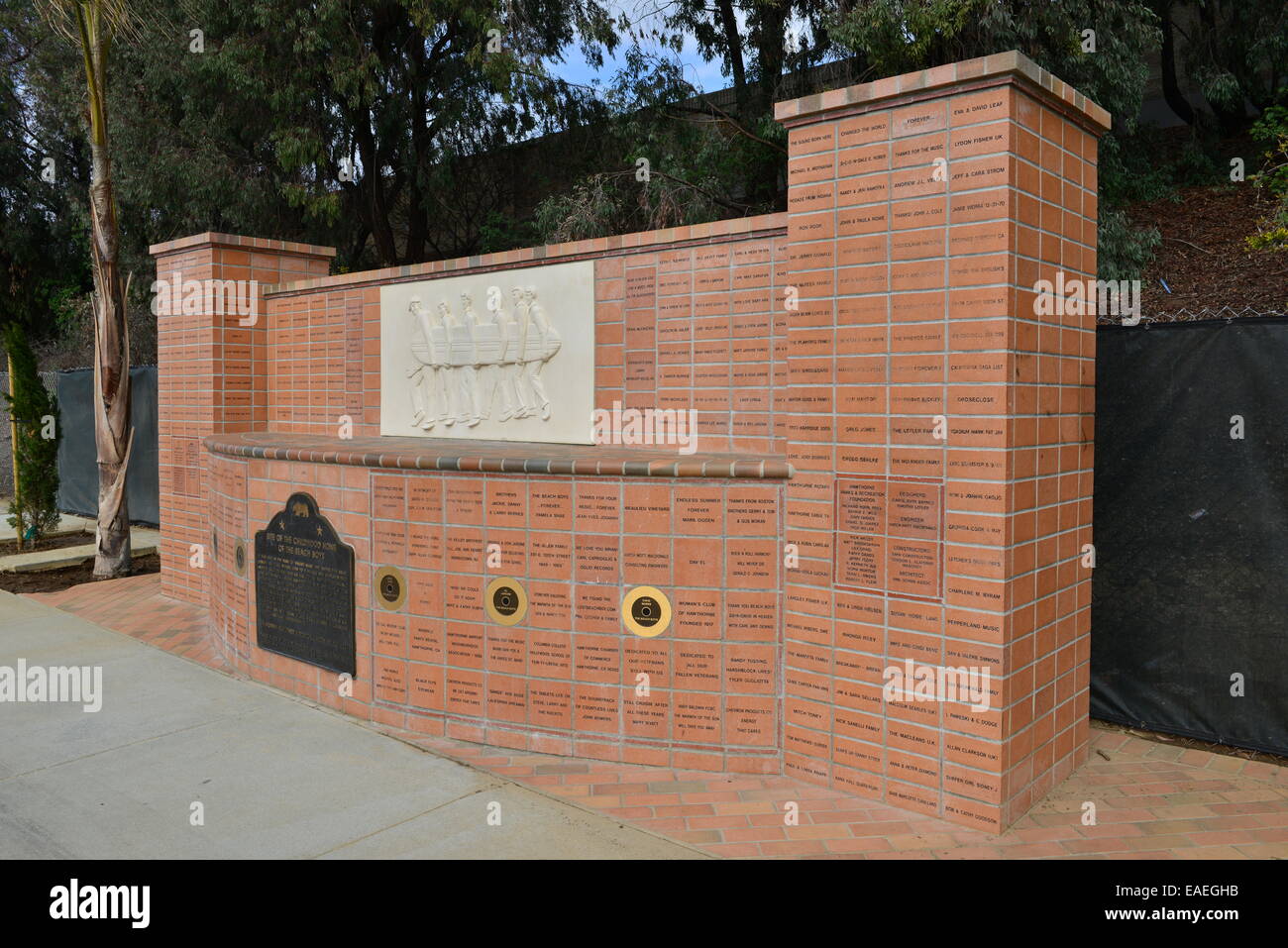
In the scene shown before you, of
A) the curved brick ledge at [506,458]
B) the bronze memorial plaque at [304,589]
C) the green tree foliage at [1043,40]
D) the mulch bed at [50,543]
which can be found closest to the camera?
the curved brick ledge at [506,458]

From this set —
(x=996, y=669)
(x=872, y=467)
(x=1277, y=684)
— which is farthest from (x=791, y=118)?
(x=1277, y=684)

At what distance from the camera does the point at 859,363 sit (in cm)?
415

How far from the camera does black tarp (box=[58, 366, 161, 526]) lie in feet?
39.5

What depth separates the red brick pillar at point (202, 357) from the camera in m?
7.86

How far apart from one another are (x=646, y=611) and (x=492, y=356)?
2152mm

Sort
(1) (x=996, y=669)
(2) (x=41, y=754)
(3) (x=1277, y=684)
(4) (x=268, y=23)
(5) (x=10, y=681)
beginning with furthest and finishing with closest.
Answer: (4) (x=268, y=23) → (5) (x=10, y=681) → (2) (x=41, y=754) → (3) (x=1277, y=684) → (1) (x=996, y=669)

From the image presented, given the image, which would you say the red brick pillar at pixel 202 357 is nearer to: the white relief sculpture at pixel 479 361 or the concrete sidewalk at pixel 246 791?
the white relief sculpture at pixel 479 361

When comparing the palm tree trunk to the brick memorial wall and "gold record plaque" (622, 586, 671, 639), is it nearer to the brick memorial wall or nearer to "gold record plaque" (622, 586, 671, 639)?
the brick memorial wall

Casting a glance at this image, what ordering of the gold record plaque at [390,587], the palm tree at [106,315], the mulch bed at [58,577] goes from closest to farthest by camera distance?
the gold record plaque at [390,587]
the palm tree at [106,315]
the mulch bed at [58,577]

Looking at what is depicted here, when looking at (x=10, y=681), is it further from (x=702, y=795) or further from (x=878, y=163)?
(x=878, y=163)

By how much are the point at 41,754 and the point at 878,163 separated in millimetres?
4861

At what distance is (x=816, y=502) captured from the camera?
428 centimetres

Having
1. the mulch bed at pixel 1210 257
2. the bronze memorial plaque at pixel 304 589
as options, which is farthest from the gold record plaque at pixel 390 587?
the mulch bed at pixel 1210 257

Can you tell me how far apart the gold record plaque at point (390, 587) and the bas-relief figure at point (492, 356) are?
44.9 inches
